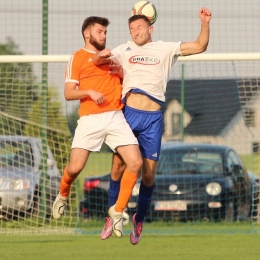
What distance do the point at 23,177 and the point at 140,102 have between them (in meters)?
5.82

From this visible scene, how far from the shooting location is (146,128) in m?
9.33

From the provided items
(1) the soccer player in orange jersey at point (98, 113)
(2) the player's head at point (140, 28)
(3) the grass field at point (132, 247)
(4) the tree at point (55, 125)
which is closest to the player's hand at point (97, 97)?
(1) the soccer player in orange jersey at point (98, 113)

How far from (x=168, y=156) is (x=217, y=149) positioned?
0.82 metres

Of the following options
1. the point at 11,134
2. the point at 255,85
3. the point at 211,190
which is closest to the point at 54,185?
the point at 11,134

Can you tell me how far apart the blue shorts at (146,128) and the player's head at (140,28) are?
2.26ft

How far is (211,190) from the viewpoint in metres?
15.0

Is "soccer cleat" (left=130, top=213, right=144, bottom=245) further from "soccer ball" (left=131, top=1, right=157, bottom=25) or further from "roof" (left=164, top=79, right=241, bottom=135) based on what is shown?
"roof" (left=164, top=79, right=241, bottom=135)

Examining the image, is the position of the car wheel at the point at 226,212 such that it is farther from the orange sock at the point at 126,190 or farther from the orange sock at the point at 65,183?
the orange sock at the point at 126,190

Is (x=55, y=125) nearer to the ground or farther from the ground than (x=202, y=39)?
nearer to the ground

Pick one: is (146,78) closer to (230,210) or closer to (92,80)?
(92,80)

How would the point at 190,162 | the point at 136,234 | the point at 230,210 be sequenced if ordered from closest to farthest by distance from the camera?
1. the point at 136,234
2. the point at 230,210
3. the point at 190,162

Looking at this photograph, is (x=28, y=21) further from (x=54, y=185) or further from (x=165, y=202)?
(x=165, y=202)

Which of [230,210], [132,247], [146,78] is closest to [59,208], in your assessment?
[146,78]

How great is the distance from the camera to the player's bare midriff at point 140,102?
9336mm
